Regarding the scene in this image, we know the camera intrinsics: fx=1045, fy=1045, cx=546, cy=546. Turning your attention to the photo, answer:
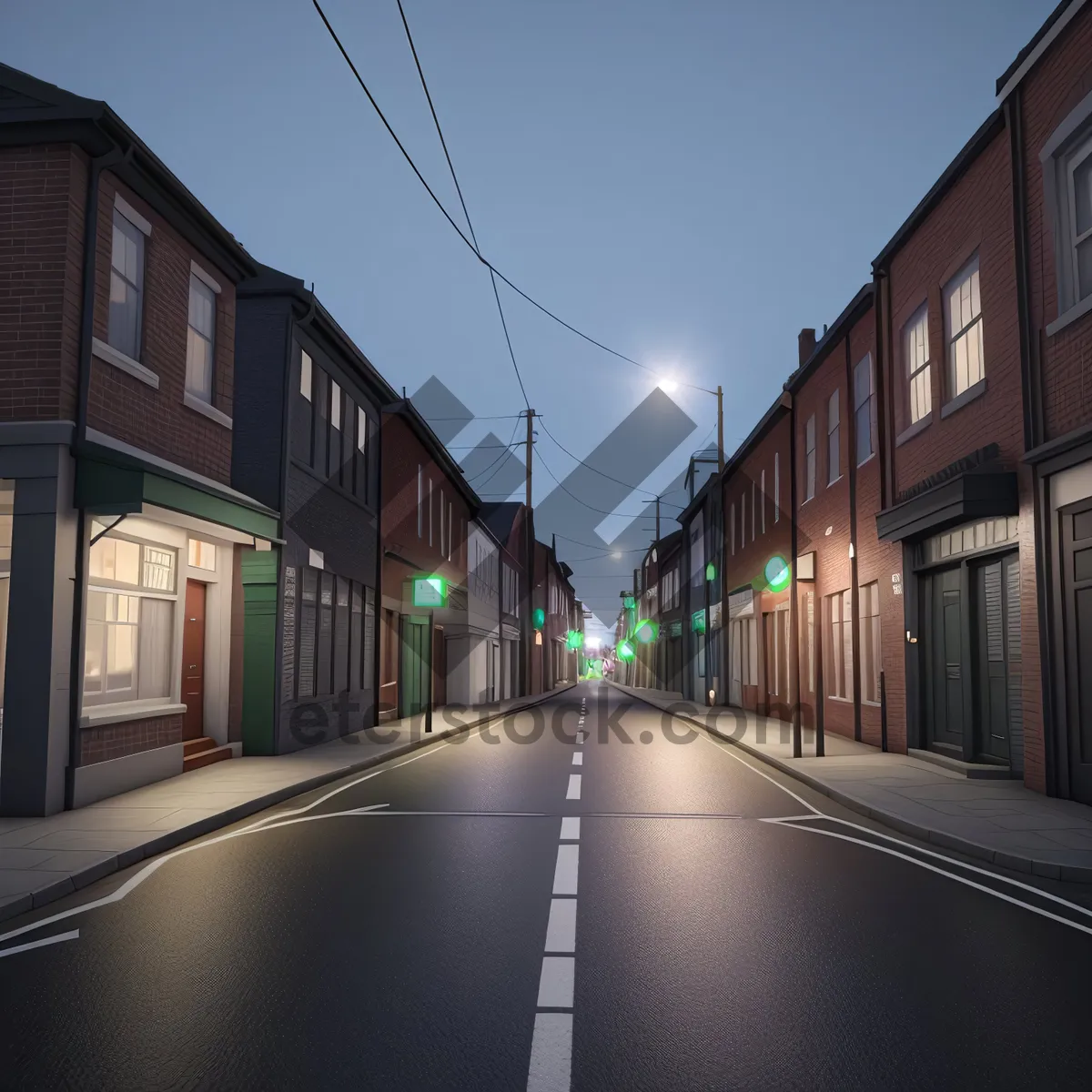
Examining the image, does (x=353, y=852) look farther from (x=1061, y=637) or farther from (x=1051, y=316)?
(x=1051, y=316)

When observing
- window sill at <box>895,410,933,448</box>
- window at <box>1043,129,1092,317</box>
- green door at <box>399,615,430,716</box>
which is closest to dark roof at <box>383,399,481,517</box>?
green door at <box>399,615,430,716</box>

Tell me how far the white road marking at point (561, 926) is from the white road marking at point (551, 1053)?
3.57 feet

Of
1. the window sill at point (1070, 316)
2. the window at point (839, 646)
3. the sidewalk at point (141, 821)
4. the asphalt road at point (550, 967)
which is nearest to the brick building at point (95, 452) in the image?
the sidewalk at point (141, 821)

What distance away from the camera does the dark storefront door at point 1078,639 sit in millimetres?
10688

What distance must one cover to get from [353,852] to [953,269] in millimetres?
11315

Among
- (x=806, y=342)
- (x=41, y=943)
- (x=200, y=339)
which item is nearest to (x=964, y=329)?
(x=200, y=339)

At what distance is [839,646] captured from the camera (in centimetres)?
2077

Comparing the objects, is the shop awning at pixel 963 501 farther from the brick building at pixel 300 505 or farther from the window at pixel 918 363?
the brick building at pixel 300 505

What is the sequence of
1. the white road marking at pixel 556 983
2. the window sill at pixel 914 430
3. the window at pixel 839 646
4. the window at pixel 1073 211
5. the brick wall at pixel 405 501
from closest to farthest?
the white road marking at pixel 556 983, the window at pixel 1073 211, the window sill at pixel 914 430, the window at pixel 839 646, the brick wall at pixel 405 501

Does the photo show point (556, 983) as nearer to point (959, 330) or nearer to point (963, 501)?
point (963, 501)

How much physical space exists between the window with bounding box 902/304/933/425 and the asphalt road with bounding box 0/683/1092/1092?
28.2 ft

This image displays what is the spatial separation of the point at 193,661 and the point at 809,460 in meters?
14.5

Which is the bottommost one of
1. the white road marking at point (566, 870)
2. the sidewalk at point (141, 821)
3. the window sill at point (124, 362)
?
the white road marking at point (566, 870)

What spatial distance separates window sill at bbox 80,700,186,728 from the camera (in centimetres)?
1117
